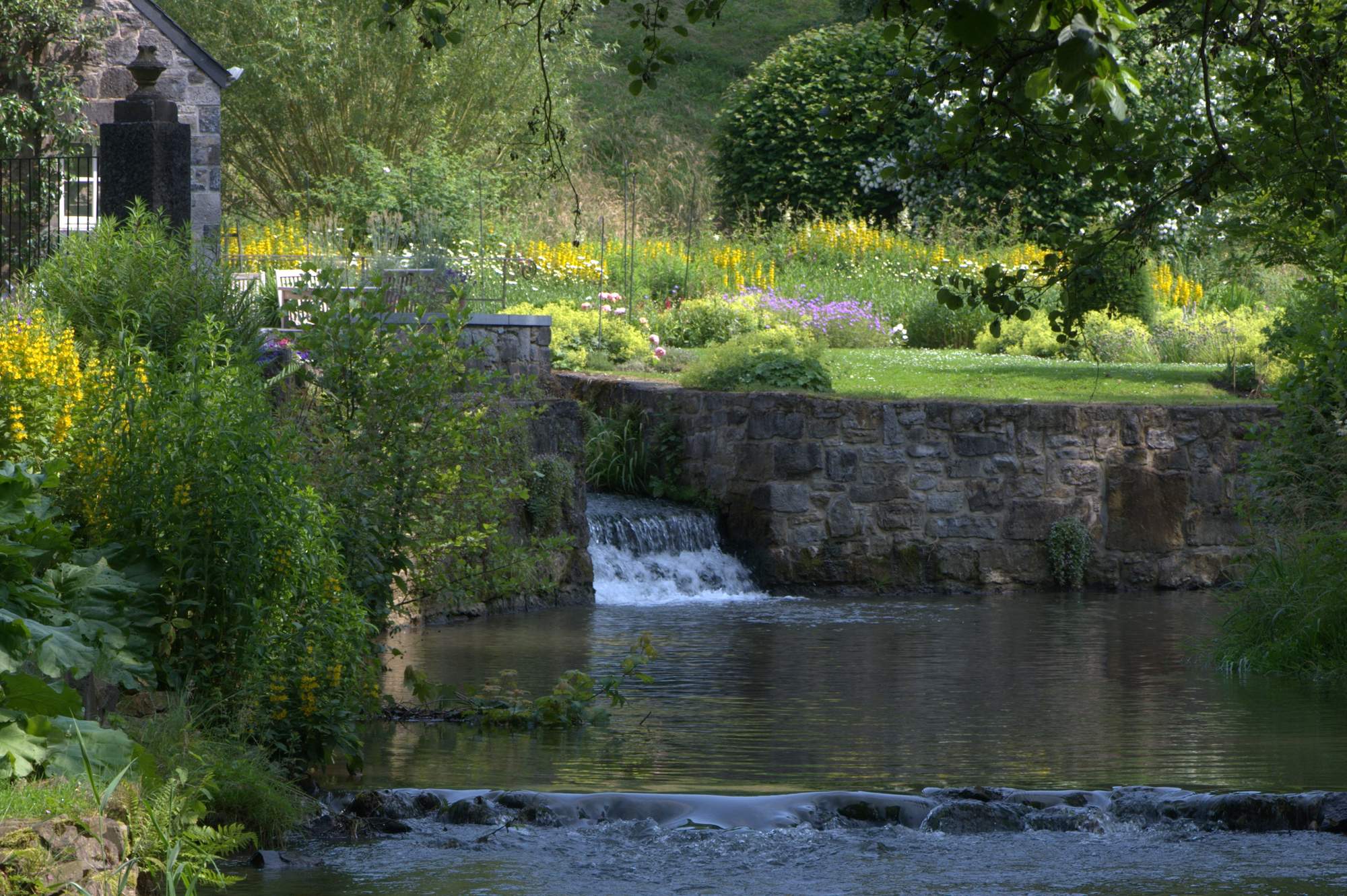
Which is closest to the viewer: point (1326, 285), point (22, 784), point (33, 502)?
point (22, 784)

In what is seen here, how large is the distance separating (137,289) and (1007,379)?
28.6 ft

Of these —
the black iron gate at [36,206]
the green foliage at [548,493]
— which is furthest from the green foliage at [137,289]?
the black iron gate at [36,206]

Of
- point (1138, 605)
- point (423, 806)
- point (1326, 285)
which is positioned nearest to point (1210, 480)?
point (1138, 605)

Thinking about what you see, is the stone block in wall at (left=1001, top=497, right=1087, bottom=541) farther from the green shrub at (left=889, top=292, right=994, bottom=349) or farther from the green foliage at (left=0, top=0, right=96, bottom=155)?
the green foliage at (left=0, top=0, right=96, bottom=155)

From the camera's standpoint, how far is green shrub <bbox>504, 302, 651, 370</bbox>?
15836 mm

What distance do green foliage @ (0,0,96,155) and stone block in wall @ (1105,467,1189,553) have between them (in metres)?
10.8

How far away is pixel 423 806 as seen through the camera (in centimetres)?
614

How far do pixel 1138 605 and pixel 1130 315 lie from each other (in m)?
6.65

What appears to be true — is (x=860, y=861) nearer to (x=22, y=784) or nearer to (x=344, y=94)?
(x=22, y=784)

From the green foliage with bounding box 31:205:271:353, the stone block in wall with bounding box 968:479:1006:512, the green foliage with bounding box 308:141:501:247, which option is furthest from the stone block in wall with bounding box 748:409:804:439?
the green foliage with bounding box 308:141:501:247

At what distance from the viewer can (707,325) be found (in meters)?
17.5

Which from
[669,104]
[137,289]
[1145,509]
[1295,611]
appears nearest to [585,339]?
[1145,509]

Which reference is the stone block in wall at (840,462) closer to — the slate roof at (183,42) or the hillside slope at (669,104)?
the slate roof at (183,42)

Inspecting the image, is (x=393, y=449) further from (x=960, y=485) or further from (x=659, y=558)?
(x=960, y=485)
